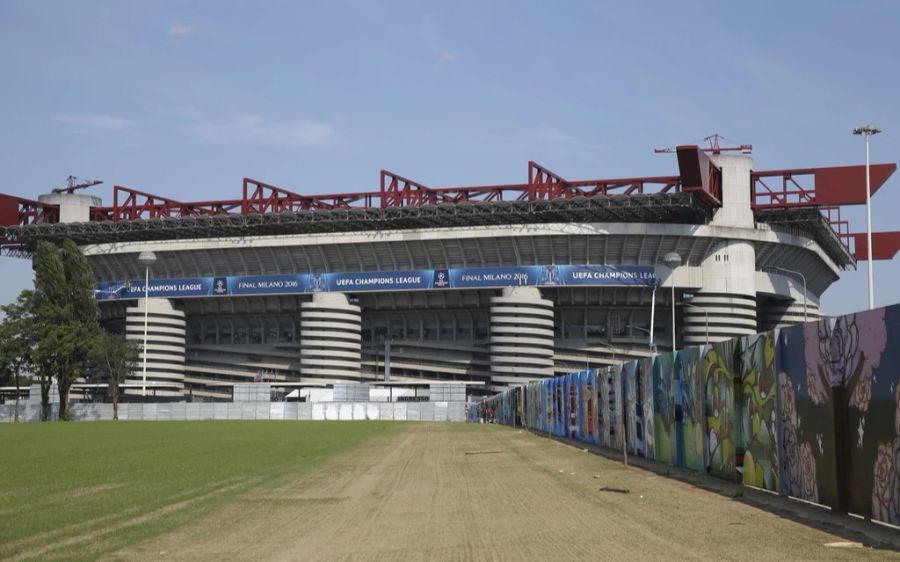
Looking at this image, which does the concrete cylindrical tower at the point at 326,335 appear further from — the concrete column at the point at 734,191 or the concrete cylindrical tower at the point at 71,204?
the concrete column at the point at 734,191

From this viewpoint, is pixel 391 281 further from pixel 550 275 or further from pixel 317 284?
pixel 550 275

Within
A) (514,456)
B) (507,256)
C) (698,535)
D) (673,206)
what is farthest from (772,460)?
(507,256)

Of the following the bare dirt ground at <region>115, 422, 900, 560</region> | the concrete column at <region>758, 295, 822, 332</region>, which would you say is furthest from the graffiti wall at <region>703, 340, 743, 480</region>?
the concrete column at <region>758, 295, 822, 332</region>

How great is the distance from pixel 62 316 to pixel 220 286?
22.9m

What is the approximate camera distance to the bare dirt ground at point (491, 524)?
13.3 m

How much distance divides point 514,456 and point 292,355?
10610cm

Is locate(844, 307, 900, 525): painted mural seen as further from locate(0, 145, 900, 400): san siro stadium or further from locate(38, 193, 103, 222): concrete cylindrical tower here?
locate(38, 193, 103, 222): concrete cylindrical tower

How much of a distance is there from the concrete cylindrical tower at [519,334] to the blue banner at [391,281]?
1.67m

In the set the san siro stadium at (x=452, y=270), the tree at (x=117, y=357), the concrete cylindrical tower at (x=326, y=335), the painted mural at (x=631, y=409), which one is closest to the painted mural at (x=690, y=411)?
the painted mural at (x=631, y=409)

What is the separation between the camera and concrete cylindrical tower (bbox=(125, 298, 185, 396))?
133 metres

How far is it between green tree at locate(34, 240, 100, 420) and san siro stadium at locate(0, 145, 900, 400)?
12632 mm

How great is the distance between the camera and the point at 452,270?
12256 cm

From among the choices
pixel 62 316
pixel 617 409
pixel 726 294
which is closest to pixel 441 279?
pixel 726 294

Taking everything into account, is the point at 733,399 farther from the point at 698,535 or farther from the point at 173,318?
the point at 173,318
